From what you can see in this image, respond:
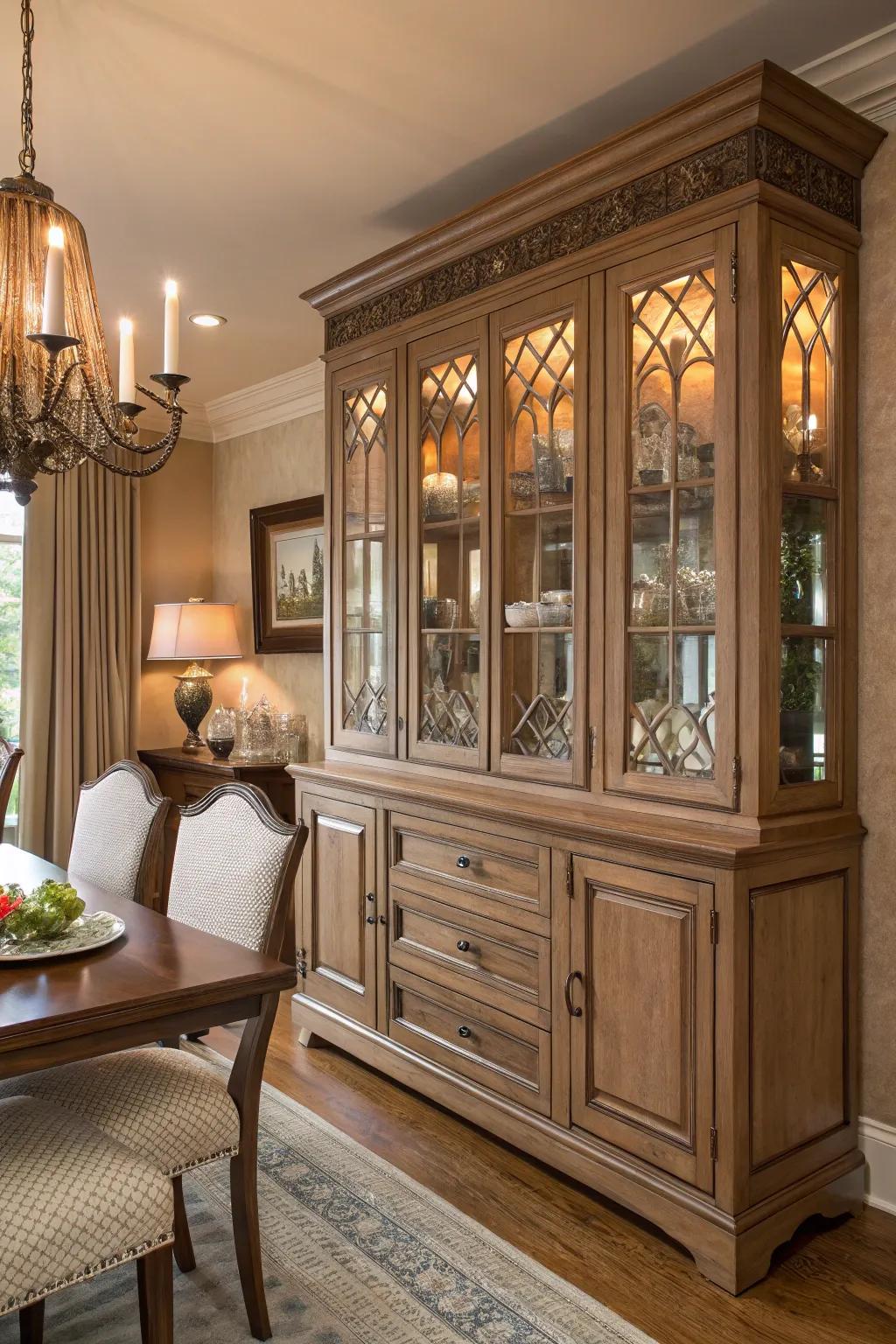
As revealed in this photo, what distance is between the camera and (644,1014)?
7.75 ft

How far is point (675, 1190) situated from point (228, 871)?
4.08 feet

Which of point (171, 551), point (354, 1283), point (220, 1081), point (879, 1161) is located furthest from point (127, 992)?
point (171, 551)

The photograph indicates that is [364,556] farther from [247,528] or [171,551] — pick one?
[171,551]

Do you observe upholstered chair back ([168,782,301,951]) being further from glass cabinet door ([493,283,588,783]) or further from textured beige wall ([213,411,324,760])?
textured beige wall ([213,411,324,760])

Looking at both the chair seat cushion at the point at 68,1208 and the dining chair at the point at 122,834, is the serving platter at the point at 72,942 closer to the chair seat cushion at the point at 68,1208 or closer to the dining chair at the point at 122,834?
the chair seat cushion at the point at 68,1208

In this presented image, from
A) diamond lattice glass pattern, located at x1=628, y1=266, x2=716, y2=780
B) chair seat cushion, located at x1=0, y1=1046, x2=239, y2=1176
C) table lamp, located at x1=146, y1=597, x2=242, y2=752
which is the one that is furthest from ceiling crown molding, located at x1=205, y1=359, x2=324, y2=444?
chair seat cushion, located at x1=0, y1=1046, x2=239, y2=1176

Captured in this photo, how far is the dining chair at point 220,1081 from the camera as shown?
1906mm

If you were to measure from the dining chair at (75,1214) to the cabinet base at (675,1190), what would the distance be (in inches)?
43.9

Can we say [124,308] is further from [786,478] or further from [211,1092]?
[211,1092]

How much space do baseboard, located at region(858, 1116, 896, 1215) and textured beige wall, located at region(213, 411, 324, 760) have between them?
294 centimetres

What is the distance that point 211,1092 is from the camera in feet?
6.51

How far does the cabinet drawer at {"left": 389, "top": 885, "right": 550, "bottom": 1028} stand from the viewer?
2672 millimetres

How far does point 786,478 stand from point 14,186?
1809 mm

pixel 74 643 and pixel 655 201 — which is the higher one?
pixel 655 201
